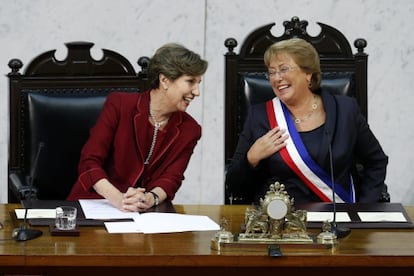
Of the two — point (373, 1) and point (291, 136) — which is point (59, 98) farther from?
point (373, 1)

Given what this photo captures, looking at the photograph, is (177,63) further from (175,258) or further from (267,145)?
(175,258)

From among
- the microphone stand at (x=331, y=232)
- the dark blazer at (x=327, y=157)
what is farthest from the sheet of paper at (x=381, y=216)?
the dark blazer at (x=327, y=157)

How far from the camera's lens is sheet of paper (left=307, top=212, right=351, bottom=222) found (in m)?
3.54

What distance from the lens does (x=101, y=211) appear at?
362 cm

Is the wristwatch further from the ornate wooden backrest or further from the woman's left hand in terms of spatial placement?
the ornate wooden backrest

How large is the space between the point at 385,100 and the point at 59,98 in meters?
2.04

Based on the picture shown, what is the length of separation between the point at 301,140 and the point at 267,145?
0.12 metres

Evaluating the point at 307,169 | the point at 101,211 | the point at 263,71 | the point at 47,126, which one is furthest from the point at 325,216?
the point at 47,126

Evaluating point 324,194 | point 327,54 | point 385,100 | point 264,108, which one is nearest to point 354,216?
point 324,194

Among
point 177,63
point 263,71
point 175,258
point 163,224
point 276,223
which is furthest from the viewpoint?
point 263,71

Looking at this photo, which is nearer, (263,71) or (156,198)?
(156,198)

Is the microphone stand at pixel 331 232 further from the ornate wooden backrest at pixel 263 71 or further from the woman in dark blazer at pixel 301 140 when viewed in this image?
the ornate wooden backrest at pixel 263 71

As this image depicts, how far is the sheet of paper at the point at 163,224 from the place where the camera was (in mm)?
3391

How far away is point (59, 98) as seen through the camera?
13.9ft
